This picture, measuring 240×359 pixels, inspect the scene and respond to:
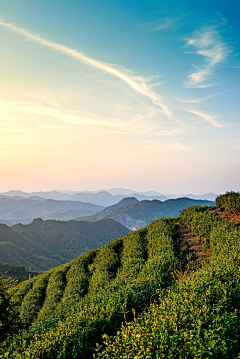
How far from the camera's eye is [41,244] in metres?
170

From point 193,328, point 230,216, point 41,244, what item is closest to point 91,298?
point 193,328

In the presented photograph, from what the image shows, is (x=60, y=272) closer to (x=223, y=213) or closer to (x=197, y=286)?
(x=223, y=213)

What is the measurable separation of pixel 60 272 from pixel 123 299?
18.1 meters

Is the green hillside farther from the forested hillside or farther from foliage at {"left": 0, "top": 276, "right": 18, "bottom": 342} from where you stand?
the forested hillside

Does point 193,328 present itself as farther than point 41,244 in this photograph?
No

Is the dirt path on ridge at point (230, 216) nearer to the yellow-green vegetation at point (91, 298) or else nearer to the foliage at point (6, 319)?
the yellow-green vegetation at point (91, 298)

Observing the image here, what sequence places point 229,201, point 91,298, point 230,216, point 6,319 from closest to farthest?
point 91,298 < point 6,319 < point 230,216 < point 229,201

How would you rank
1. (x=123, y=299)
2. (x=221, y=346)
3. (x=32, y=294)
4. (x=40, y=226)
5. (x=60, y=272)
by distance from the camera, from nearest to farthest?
(x=221, y=346) → (x=123, y=299) → (x=32, y=294) → (x=60, y=272) → (x=40, y=226)

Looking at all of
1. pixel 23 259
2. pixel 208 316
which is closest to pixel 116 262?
pixel 208 316

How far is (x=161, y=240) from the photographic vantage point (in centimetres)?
1998

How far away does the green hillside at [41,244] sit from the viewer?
12106 cm

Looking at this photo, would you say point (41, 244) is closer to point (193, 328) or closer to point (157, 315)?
point (157, 315)

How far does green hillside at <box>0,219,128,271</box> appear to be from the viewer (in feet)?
397

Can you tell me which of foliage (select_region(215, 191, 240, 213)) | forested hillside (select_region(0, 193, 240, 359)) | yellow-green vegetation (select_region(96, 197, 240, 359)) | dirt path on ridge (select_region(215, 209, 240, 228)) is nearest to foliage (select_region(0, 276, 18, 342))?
forested hillside (select_region(0, 193, 240, 359))
